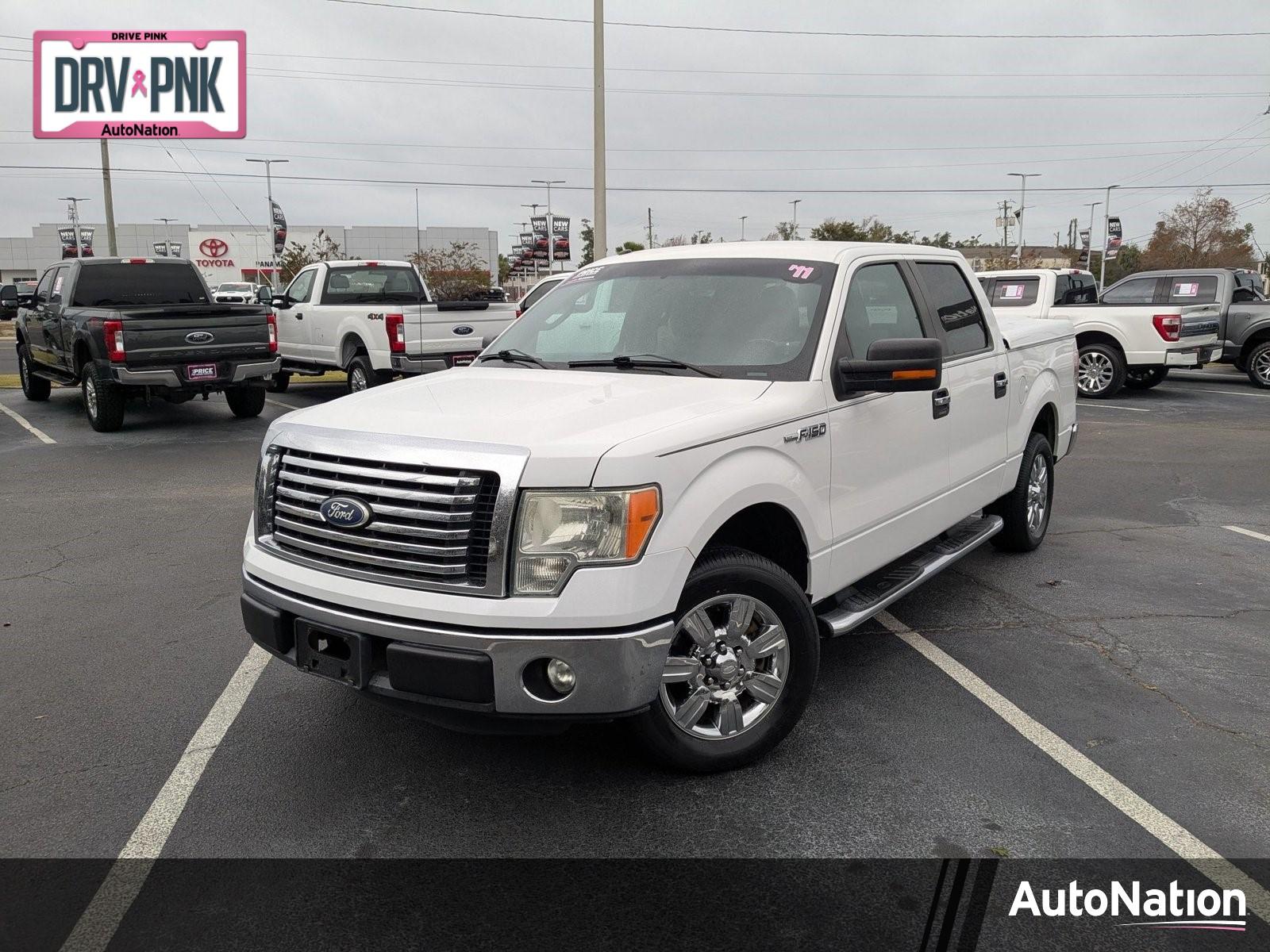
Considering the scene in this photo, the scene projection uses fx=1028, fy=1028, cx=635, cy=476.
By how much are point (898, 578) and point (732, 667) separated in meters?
1.43

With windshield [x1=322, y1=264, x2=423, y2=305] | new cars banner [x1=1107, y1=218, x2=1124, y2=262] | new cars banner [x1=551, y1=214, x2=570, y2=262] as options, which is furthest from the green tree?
windshield [x1=322, y1=264, x2=423, y2=305]

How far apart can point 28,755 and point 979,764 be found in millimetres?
3543

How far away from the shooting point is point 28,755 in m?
3.88

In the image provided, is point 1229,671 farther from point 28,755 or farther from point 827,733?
point 28,755

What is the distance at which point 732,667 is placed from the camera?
3621 millimetres

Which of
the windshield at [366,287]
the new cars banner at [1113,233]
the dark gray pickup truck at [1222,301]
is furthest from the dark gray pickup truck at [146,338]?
the new cars banner at [1113,233]

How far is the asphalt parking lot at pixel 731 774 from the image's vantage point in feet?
10.8

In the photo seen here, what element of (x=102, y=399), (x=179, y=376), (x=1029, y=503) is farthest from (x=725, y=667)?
(x=102, y=399)

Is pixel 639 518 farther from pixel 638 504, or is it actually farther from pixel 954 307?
pixel 954 307

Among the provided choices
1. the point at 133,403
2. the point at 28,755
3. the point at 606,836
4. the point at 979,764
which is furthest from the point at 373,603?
the point at 133,403

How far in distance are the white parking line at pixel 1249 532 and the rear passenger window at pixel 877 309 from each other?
3886 millimetres

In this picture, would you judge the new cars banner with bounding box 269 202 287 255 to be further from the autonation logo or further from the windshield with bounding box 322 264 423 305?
the autonation logo

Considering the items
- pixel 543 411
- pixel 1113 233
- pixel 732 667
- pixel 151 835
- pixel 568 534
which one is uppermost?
pixel 1113 233

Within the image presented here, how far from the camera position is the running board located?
4203mm
